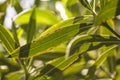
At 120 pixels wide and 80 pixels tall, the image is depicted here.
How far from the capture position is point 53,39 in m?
1.13

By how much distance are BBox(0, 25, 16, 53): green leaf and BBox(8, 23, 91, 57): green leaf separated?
0.17 metres

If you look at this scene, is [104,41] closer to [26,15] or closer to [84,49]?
[84,49]

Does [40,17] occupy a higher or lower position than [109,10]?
higher

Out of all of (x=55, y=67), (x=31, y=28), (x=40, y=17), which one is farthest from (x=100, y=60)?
(x=40, y=17)

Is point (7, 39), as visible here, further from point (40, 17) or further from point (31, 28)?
point (40, 17)

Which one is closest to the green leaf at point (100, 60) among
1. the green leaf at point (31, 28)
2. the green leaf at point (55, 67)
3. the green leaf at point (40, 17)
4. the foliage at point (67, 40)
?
the foliage at point (67, 40)

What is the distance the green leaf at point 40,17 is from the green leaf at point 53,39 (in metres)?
0.44

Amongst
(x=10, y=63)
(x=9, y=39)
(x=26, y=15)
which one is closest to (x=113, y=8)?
(x=9, y=39)

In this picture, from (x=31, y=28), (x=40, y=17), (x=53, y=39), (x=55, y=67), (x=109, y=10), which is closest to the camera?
(x=109, y=10)

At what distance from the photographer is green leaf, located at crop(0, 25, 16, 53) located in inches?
50.8

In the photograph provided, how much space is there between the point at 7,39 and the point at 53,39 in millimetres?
255

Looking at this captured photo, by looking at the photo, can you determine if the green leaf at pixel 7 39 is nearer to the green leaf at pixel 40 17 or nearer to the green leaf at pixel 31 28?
the green leaf at pixel 31 28

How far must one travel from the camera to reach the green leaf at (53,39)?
1.12 meters

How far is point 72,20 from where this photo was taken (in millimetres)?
1168
